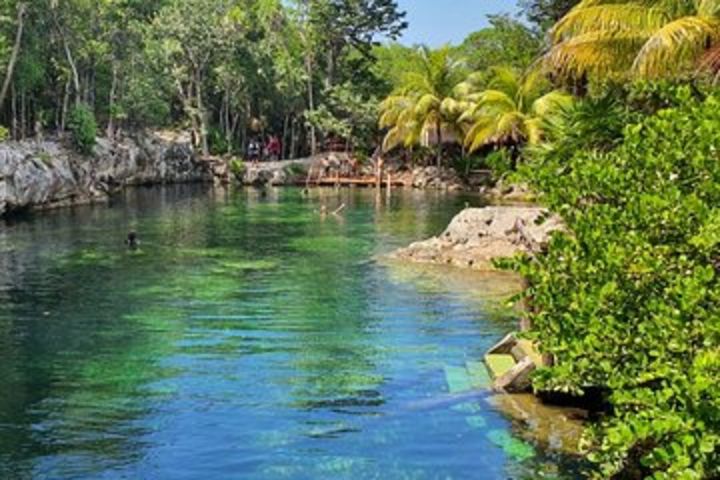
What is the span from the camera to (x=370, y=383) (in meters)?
16.1

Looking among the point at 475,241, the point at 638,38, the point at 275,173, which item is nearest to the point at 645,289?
the point at 638,38

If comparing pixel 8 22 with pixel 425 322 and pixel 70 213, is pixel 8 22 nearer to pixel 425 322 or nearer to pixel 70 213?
pixel 70 213

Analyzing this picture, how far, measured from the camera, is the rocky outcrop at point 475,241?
29.2 metres

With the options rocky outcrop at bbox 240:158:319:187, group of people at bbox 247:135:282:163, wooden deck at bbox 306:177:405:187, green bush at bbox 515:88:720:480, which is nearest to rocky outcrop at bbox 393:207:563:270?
green bush at bbox 515:88:720:480

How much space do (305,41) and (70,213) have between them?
93.3 feet

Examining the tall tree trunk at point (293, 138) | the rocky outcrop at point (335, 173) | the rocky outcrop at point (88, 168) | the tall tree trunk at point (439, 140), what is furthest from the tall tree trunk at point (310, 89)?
the tall tree trunk at point (439, 140)

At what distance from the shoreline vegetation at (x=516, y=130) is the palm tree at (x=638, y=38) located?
0.05 metres

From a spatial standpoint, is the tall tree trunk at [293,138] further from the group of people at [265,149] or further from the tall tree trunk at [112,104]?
the tall tree trunk at [112,104]

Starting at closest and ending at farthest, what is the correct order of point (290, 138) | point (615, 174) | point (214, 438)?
point (615, 174)
point (214, 438)
point (290, 138)

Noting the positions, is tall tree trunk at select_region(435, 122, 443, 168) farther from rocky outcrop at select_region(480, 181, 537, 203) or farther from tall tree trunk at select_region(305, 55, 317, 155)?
tall tree trunk at select_region(305, 55, 317, 155)

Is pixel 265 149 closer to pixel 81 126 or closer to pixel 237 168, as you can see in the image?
pixel 237 168

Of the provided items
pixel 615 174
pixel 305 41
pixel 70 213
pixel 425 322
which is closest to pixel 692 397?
pixel 615 174

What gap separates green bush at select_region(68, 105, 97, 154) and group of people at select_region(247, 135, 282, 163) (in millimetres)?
20268

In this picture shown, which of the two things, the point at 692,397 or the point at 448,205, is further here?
the point at 448,205
